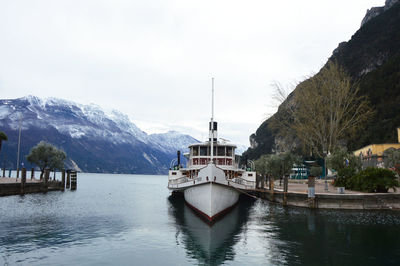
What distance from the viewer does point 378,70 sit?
4437 inches

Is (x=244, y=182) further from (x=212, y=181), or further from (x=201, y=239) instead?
(x=201, y=239)

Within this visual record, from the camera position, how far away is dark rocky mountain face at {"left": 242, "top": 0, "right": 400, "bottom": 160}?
303 feet

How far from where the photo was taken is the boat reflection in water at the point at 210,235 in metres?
17.9

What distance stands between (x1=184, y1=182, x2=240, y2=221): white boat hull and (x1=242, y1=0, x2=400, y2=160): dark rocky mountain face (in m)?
39.5

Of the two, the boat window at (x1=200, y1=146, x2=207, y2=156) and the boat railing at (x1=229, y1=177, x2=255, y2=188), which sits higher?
the boat window at (x1=200, y1=146, x2=207, y2=156)

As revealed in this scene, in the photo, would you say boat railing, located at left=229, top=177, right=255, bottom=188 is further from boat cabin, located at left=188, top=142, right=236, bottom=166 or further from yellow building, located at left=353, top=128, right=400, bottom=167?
yellow building, located at left=353, top=128, right=400, bottom=167

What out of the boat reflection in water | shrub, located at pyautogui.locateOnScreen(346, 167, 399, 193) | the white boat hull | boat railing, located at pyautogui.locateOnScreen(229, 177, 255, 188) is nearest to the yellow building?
shrub, located at pyautogui.locateOnScreen(346, 167, 399, 193)

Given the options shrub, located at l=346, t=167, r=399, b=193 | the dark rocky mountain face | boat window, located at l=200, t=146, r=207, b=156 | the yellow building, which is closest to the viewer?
shrub, located at l=346, t=167, r=399, b=193

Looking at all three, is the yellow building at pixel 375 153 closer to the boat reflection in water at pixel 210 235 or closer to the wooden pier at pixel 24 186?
the boat reflection in water at pixel 210 235

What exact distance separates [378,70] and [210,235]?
113 m

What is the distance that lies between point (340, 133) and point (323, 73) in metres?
11.9

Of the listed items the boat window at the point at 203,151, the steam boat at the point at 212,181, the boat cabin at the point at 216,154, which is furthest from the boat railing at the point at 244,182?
the boat window at the point at 203,151

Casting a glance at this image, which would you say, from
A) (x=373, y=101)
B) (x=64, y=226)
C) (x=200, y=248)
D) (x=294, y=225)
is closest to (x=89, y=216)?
(x=64, y=226)

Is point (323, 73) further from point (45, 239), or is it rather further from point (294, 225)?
point (45, 239)
